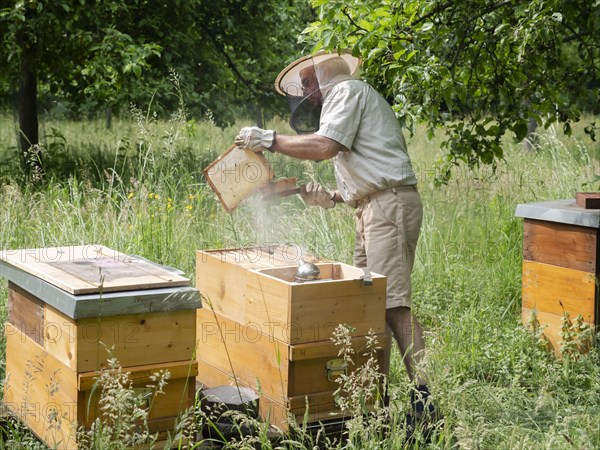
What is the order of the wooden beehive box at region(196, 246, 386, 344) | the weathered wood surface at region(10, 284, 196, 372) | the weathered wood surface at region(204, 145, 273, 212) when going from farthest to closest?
1. the weathered wood surface at region(204, 145, 273, 212)
2. the wooden beehive box at region(196, 246, 386, 344)
3. the weathered wood surface at region(10, 284, 196, 372)

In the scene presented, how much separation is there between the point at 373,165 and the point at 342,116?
263mm

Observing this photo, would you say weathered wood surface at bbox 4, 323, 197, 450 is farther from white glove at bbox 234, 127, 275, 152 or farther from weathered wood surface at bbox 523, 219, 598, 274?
weathered wood surface at bbox 523, 219, 598, 274

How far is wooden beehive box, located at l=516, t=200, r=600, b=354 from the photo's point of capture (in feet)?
13.5

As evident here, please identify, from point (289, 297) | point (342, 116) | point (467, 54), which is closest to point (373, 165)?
point (342, 116)

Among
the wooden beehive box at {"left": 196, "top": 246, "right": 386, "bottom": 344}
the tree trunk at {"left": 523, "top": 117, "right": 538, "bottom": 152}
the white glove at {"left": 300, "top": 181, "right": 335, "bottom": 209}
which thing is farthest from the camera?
the tree trunk at {"left": 523, "top": 117, "right": 538, "bottom": 152}

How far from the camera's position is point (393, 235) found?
3.60m

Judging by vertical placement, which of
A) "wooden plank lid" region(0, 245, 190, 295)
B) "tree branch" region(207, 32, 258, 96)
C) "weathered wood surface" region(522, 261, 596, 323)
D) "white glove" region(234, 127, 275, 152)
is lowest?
"weathered wood surface" region(522, 261, 596, 323)

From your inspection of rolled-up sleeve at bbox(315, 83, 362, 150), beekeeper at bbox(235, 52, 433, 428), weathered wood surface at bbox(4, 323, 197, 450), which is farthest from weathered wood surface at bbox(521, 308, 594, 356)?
weathered wood surface at bbox(4, 323, 197, 450)

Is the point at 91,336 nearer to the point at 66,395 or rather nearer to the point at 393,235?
the point at 66,395

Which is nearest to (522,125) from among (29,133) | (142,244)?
(142,244)

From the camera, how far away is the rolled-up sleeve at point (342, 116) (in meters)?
3.49

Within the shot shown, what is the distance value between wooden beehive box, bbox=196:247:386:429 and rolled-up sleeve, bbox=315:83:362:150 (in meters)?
0.55

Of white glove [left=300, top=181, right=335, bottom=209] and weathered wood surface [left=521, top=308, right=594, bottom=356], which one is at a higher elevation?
white glove [left=300, top=181, right=335, bottom=209]

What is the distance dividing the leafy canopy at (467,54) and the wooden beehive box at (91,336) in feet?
5.20
